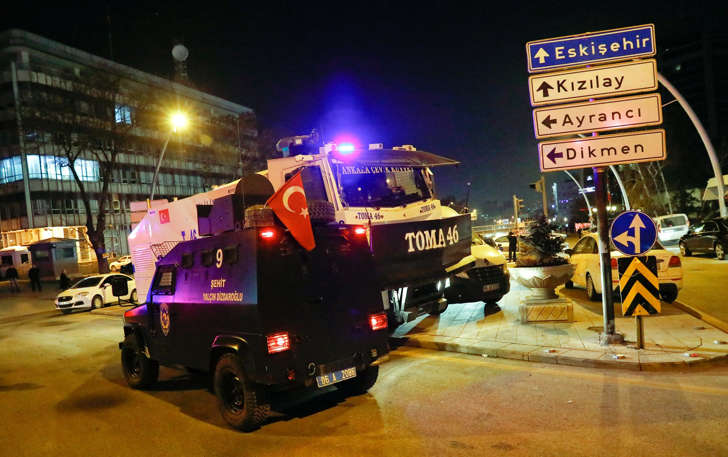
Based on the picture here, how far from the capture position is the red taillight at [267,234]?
5.06 m

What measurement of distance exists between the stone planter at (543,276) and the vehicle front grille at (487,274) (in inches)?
41.6

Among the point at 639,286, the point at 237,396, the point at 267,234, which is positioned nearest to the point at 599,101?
the point at 639,286

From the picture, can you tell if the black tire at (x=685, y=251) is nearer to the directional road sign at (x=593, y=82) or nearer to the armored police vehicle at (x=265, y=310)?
the directional road sign at (x=593, y=82)

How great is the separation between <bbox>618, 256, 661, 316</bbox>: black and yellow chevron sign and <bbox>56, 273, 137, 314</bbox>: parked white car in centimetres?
1673

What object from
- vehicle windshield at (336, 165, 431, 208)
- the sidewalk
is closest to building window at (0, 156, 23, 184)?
vehicle windshield at (336, 165, 431, 208)

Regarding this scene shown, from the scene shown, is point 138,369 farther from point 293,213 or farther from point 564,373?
point 564,373

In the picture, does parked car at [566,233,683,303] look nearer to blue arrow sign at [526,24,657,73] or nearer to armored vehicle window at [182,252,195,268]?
blue arrow sign at [526,24,657,73]

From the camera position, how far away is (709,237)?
63.0 feet

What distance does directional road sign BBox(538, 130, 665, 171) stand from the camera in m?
7.16

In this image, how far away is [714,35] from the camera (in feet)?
285

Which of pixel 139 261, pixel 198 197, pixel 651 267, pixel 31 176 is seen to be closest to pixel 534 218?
pixel 651 267

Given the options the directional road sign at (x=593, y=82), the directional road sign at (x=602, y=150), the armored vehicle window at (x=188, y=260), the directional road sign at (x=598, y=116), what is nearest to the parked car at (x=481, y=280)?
the directional road sign at (x=602, y=150)

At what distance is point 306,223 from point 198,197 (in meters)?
6.58

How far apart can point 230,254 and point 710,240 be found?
2045 centimetres
